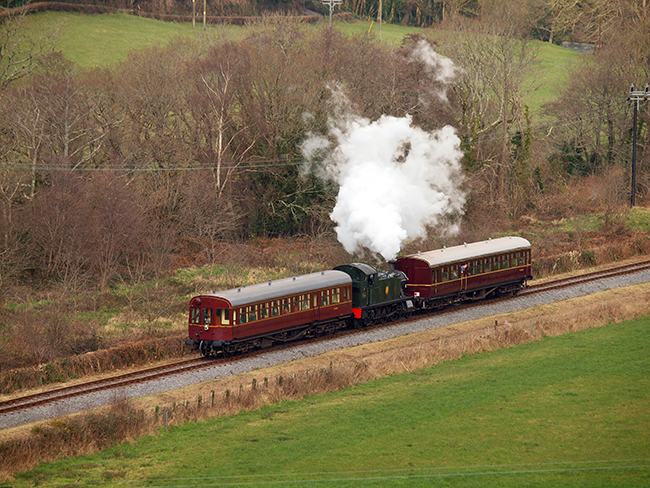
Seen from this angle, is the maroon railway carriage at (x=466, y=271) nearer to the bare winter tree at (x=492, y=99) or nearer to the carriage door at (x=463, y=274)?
the carriage door at (x=463, y=274)

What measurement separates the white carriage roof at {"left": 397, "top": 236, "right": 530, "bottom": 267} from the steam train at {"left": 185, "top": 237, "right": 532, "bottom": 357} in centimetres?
5

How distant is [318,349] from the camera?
3031 cm

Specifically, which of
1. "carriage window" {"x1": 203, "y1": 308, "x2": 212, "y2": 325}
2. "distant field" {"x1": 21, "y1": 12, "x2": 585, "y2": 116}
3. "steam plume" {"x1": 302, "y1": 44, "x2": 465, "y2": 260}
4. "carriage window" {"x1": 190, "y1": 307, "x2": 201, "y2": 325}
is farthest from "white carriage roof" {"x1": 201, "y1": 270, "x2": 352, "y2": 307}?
"distant field" {"x1": 21, "y1": 12, "x2": 585, "y2": 116}

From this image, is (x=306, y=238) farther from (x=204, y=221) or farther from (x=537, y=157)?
(x=537, y=157)

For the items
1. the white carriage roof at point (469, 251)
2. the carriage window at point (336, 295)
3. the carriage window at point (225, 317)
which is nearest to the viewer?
the carriage window at point (225, 317)

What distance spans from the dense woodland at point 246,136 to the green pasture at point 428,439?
1902cm

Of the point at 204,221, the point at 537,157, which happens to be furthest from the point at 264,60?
the point at 537,157

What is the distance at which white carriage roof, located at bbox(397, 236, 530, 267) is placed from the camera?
35.6 m

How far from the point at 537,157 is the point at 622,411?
49.2 metres

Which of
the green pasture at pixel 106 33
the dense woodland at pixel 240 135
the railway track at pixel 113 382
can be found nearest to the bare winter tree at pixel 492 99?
the dense woodland at pixel 240 135

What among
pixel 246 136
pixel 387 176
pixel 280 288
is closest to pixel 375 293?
pixel 280 288

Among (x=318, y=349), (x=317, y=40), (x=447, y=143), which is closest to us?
(x=318, y=349)

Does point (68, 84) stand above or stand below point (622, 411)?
above

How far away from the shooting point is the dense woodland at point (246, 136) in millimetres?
43969
